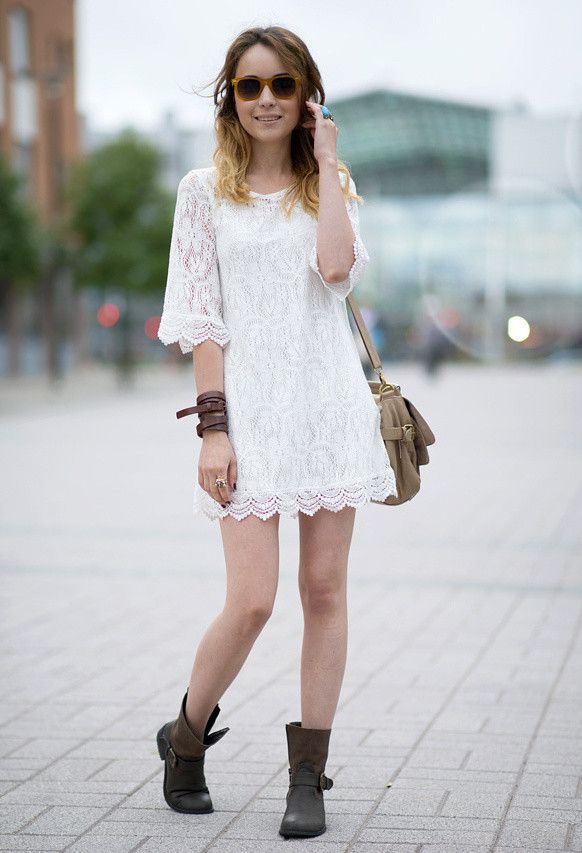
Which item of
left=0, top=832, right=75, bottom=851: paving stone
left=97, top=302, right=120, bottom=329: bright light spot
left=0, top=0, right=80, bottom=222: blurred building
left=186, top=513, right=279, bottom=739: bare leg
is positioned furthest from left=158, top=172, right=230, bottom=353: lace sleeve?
left=97, top=302, right=120, bottom=329: bright light spot

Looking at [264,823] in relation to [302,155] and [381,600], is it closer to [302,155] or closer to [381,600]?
[302,155]

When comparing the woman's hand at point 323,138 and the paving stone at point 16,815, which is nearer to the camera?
the woman's hand at point 323,138

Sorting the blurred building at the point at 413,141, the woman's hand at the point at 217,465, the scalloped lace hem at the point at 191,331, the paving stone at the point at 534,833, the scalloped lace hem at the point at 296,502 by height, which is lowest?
the paving stone at the point at 534,833

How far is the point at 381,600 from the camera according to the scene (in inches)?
271

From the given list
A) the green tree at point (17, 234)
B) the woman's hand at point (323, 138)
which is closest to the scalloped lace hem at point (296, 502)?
the woman's hand at point (323, 138)

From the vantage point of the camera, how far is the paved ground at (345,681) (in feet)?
11.9

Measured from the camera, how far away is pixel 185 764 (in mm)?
3627

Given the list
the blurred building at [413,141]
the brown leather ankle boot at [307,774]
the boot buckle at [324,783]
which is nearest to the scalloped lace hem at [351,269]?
the brown leather ankle boot at [307,774]

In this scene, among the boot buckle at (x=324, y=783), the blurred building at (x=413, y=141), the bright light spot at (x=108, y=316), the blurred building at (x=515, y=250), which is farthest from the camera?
the bright light spot at (x=108, y=316)

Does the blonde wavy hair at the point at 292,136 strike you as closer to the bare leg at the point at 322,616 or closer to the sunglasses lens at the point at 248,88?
the sunglasses lens at the point at 248,88

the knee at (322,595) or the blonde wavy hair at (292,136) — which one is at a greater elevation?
the blonde wavy hair at (292,136)

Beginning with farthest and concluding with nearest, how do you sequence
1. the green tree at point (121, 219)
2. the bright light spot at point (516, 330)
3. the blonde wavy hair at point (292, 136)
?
the green tree at point (121, 219), the bright light spot at point (516, 330), the blonde wavy hair at point (292, 136)

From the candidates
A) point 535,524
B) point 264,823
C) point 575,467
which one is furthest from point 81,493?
point 264,823

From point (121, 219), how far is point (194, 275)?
35388 mm
